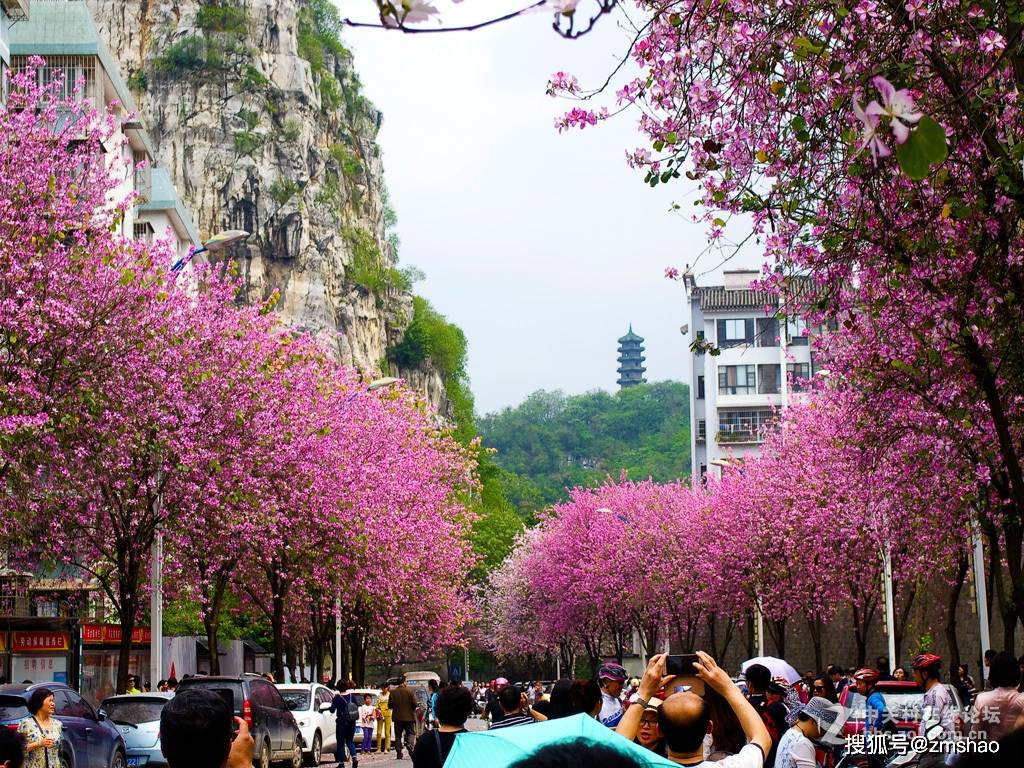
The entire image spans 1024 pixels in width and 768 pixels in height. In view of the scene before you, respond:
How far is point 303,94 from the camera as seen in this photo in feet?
316

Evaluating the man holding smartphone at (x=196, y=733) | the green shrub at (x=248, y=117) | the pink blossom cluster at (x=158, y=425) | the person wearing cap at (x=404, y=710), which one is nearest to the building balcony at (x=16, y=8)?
the pink blossom cluster at (x=158, y=425)

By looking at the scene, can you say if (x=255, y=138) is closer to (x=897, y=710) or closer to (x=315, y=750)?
(x=315, y=750)

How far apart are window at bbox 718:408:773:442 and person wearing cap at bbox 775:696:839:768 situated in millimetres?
77809

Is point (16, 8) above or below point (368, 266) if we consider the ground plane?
below

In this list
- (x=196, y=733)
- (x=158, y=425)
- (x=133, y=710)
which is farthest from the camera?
(x=158, y=425)

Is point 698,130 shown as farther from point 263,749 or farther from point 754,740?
point 263,749

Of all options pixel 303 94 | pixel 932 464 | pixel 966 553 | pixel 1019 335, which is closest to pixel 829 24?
pixel 1019 335

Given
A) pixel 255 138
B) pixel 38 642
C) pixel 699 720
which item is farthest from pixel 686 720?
pixel 255 138

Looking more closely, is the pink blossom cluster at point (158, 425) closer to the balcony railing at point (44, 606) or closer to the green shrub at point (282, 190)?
the balcony railing at point (44, 606)

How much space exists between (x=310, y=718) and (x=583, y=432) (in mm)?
151107

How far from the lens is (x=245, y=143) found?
90.5 metres

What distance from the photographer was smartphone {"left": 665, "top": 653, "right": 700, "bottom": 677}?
661 centimetres

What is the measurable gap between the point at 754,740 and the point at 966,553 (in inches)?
1192

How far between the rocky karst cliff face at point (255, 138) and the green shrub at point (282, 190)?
0.08 meters
